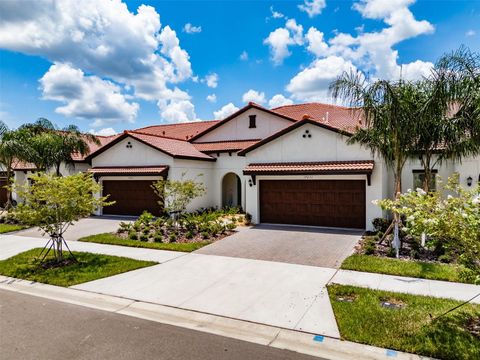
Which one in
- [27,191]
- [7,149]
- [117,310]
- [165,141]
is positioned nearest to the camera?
[117,310]

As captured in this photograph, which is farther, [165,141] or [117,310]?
[165,141]

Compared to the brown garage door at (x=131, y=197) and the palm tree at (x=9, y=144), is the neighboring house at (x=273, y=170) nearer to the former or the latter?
the brown garage door at (x=131, y=197)

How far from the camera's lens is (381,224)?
14.0 m

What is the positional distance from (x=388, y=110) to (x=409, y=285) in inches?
224

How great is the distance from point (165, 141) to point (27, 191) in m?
11.2

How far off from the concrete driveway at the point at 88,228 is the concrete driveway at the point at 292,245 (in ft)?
20.4

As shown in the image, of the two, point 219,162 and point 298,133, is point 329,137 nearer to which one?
point 298,133

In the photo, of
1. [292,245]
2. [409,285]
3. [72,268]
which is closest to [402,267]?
[409,285]

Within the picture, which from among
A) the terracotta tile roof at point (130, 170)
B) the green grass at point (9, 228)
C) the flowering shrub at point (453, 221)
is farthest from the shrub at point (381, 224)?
the green grass at point (9, 228)

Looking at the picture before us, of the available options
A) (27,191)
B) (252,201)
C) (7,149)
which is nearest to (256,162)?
(252,201)

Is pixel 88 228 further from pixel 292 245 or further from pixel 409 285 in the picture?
pixel 409 285

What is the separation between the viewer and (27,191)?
33.3ft

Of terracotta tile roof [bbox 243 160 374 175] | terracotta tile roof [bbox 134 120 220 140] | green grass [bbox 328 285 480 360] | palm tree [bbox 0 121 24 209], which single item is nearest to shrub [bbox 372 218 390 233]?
terracotta tile roof [bbox 243 160 374 175]

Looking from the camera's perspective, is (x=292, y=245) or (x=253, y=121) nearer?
(x=292, y=245)
